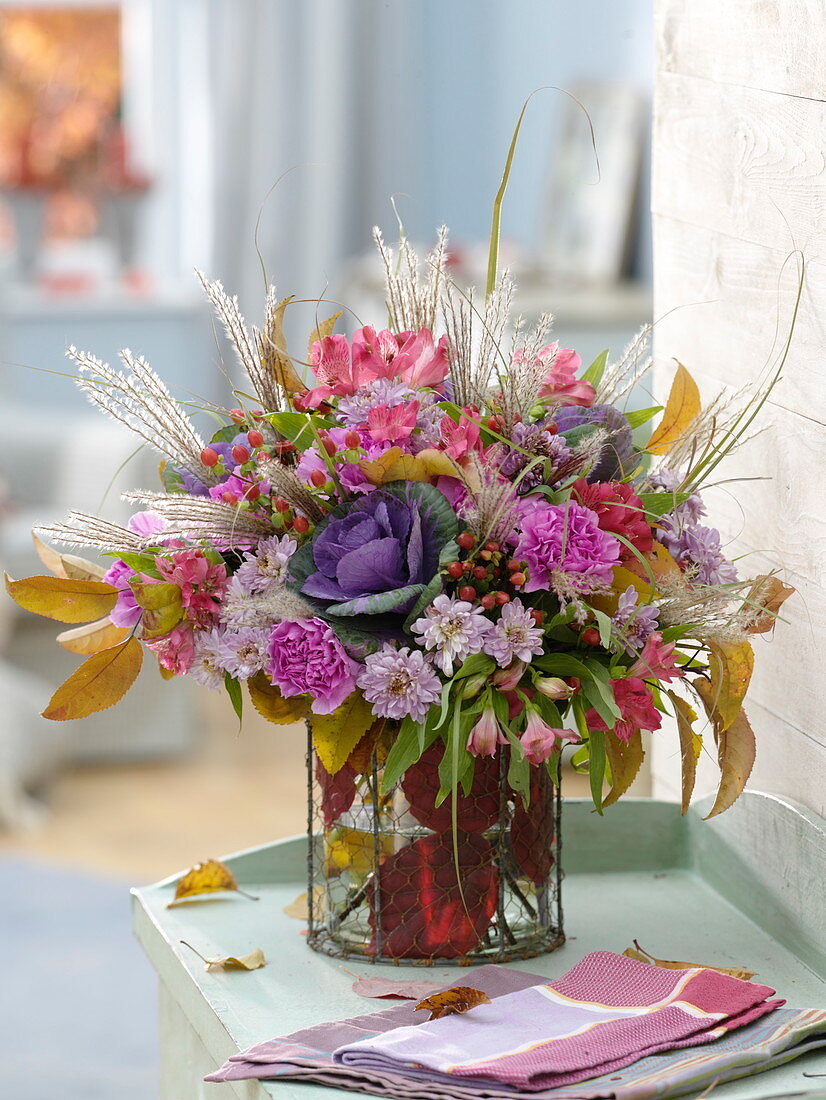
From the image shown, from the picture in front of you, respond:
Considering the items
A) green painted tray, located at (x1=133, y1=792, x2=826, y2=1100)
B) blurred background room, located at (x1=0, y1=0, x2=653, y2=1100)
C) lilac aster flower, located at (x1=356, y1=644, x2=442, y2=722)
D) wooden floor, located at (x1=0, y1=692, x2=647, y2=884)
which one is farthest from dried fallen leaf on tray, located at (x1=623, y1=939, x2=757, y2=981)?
blurred background room, located at (x1=0, y1=0, x2=653, y2=1100)

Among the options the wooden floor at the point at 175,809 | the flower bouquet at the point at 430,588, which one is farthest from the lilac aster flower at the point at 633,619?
the wooden floor at the point at 175,809

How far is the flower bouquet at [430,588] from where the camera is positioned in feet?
2.69

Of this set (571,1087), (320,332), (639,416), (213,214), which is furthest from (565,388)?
(213,214)

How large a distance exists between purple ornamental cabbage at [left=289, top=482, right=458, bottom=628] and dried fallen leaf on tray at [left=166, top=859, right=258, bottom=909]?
29 centimetres

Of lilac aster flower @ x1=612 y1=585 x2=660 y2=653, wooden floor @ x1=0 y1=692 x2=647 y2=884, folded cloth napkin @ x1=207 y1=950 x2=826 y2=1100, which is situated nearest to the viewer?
folded cloth napkin @ x1=207 y1=950 x2=826 y2=1100

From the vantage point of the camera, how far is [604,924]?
3.32 ft

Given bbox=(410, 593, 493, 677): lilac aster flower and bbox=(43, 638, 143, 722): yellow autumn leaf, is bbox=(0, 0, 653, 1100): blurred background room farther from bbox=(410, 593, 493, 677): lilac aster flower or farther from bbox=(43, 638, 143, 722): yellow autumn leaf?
bbox=(410, 593, 493, 677): lilac aster flower

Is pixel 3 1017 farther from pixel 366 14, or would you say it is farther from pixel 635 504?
pixel 366 14

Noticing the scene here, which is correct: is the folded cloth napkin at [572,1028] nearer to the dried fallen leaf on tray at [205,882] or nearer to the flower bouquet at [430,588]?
the flower bouquet at [430,588]

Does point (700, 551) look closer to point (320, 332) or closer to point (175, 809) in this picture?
point (320, 332)

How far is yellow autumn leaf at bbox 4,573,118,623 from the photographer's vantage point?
2.86ft

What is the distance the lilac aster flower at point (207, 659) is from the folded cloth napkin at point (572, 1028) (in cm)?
22

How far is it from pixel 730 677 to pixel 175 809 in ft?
7.46

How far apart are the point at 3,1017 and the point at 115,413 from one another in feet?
5.47
